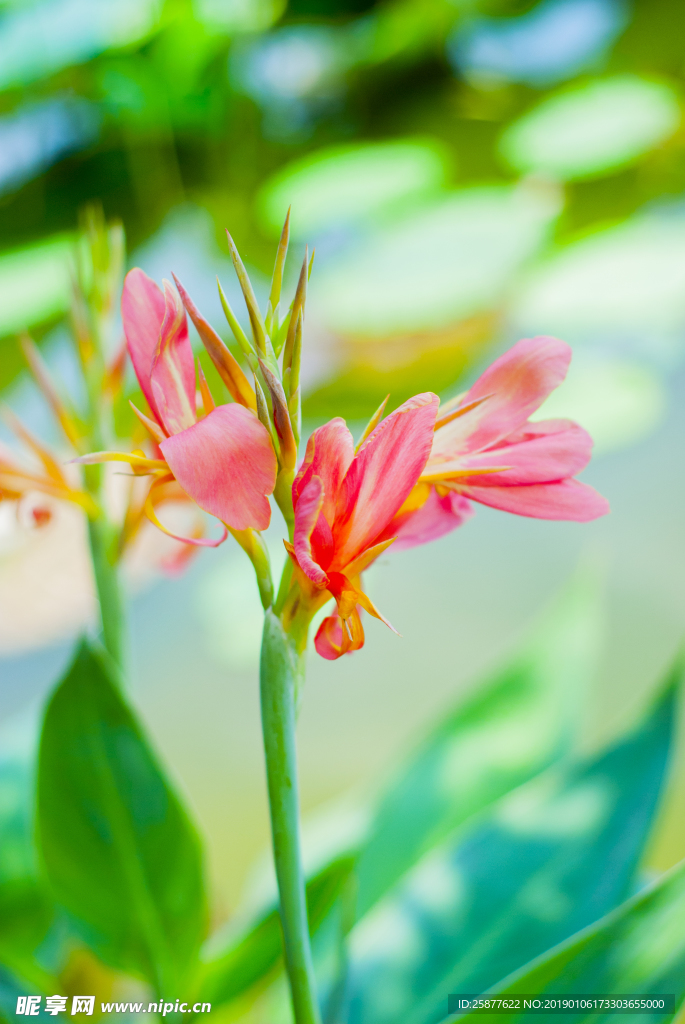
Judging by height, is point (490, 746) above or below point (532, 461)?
below

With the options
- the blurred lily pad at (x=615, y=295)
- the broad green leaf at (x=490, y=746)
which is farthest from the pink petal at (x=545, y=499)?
the blurred lily pad at (x=615, y=295)

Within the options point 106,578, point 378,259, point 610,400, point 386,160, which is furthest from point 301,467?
point 386,160

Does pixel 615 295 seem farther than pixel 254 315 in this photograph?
Yes

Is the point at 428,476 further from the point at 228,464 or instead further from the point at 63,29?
the point at 63,29

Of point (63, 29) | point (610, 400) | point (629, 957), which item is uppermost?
point (63, 29)

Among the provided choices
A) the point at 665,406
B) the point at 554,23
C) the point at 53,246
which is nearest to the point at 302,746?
the point at 665,406

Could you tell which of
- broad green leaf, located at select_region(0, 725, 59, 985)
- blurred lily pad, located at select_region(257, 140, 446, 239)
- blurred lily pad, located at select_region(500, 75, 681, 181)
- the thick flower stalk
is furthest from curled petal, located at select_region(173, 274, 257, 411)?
blurred lily pad, located at select_region(500, 75, 681, 181)

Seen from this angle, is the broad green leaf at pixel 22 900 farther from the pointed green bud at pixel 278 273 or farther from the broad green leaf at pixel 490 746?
the pointed green bud at pixel 278 273

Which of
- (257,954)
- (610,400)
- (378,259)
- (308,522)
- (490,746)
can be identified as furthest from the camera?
(378,259)
